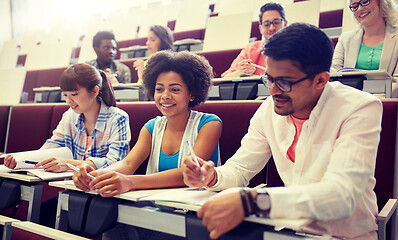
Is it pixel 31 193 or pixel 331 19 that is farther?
pixel 331 19

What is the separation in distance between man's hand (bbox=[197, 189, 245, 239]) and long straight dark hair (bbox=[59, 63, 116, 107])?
0.54 meters

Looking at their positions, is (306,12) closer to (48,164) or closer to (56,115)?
(56,115)

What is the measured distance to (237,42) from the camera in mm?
1505

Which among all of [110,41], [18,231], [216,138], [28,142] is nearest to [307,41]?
[216,138]

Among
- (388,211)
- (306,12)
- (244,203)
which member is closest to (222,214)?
(244,203)

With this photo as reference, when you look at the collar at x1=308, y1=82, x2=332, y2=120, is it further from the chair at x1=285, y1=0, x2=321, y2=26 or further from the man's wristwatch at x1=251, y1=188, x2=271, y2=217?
the chair at x1=285, y1=0, x2=321, y2=26

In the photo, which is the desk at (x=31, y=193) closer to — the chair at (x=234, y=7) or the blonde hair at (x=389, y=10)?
the blonde hair at (x=389, y=10)

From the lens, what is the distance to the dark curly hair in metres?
0.67

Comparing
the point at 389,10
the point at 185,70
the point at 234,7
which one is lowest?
the point at 185,70

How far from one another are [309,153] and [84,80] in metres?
0.54

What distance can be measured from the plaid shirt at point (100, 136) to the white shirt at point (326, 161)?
322 mm

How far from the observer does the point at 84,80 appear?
2.53 feet

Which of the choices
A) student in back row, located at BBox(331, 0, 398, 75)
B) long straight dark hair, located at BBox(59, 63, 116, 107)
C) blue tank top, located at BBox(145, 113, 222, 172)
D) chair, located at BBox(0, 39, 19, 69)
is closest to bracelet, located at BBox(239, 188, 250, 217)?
blue tank top, located at BBox(145, 113, 222, 172)

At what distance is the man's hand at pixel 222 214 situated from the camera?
0.33m
